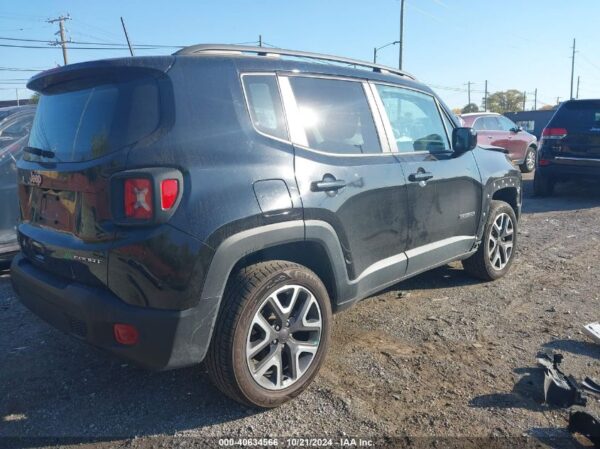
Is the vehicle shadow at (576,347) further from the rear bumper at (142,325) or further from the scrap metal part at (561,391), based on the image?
the rear bumper at (142,325)

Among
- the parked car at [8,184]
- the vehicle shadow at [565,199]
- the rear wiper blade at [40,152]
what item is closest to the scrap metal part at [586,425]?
the rear wiper blade at [40,152]

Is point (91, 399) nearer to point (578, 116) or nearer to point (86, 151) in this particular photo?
point (86, 151)

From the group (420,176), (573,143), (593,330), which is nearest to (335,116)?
(420,176)

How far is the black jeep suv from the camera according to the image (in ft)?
7.91

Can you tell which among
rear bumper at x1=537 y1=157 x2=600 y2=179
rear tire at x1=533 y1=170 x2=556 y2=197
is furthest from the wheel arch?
rear tire at x1=533 y1=170 x2=556 y2=197

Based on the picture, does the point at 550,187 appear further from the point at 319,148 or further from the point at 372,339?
the point at 319,148

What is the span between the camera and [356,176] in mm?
3258

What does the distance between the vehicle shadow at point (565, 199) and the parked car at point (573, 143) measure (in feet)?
1.63

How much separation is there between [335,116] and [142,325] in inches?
70.6

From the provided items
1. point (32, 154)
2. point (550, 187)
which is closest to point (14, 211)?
point (32, 154)

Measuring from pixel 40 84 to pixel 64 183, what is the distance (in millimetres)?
743

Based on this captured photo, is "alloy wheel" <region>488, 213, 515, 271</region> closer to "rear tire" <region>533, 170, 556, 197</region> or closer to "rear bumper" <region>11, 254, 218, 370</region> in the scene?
"rear bumper" <region>11, 254, 218, 370</region>

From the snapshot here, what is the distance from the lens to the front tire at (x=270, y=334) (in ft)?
8.60

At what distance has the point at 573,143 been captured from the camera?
916 centimetres
